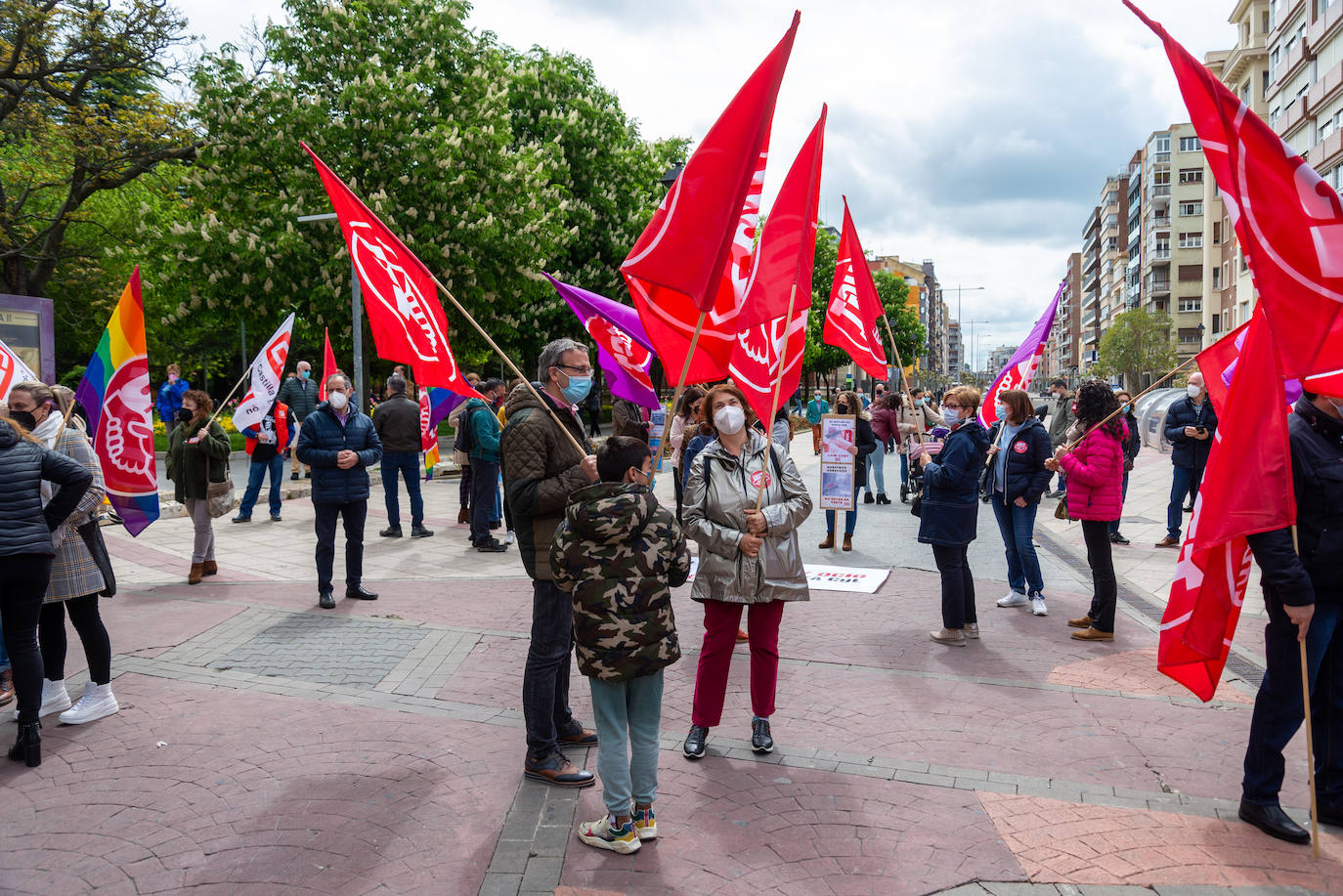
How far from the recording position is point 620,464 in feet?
12.6

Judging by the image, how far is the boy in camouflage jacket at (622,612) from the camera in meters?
3.71

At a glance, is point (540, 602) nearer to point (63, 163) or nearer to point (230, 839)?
point (230, 839)

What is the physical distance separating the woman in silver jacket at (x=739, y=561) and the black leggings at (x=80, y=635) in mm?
3367

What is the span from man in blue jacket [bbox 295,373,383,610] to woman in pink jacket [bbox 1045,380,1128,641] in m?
5.92

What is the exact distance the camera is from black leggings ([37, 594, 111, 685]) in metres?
5.09

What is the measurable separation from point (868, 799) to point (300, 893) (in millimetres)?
2429

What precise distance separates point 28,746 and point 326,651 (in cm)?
211

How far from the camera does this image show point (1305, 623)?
12.1 ft

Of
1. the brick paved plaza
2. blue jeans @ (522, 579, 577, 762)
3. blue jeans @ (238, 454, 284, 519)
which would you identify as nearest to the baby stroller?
the brick paved plaza

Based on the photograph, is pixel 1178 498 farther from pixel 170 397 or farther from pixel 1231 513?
pixel 170 397

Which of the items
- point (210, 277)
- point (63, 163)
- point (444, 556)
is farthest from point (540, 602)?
point (63, 163)

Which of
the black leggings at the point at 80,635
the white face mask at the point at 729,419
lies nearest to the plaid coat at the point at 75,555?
the black leggings at the point at 80,635

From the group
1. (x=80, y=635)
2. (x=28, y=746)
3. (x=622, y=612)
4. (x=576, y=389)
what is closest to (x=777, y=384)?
(x=576, y=389)

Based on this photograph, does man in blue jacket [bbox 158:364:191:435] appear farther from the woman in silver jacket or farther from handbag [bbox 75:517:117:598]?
the woman in silver jacket
